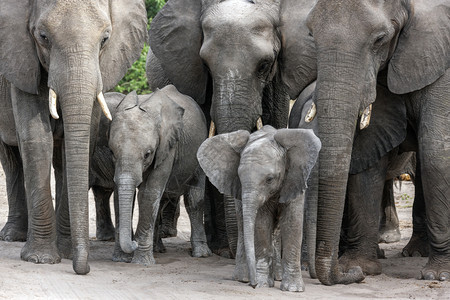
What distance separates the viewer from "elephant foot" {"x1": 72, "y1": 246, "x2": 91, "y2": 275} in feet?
25.4

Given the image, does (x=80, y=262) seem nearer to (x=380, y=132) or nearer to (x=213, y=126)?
(x=213, y=126)

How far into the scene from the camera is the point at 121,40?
28.3ft

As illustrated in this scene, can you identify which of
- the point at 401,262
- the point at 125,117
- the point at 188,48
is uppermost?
the point at 188,48

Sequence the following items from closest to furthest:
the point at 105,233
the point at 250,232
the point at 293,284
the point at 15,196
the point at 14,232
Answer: the point at 250,232 < the point at 293,284 < the point at 14,232 < the point at 15,196 < the point at 105,233

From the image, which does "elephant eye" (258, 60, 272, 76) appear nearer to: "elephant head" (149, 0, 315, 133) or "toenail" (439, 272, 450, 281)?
"elephant head" (149, 0, 315, 133)

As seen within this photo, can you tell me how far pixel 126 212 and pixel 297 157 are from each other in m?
1.47

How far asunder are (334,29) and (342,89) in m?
0.41

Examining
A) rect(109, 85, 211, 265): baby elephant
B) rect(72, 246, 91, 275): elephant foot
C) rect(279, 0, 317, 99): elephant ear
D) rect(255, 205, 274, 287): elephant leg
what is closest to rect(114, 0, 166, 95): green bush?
rect(109, 85, 211, 265): baby elephant

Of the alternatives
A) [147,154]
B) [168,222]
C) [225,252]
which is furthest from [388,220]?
[147,154]

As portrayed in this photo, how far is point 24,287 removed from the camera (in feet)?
23.4

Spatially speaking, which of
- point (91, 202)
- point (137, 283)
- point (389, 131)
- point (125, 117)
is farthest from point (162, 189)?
point (91, 202)

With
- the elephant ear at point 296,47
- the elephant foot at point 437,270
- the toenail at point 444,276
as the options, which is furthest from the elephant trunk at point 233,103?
the toenail at point 444,276

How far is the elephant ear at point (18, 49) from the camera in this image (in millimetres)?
8242

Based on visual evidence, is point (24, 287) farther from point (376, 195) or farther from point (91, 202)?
point (91, 202)
